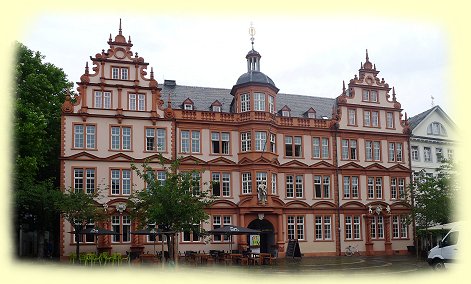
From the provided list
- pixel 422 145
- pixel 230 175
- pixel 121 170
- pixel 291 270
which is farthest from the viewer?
pixel 422 145

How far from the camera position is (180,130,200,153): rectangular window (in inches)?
1743

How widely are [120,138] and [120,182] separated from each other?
125 inches

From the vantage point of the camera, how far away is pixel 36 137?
36.3 meters

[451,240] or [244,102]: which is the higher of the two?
[244,102]

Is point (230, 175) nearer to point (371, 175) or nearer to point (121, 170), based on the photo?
point (121, 170)

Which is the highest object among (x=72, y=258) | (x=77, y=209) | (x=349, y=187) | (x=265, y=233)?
(x=349, y=187)

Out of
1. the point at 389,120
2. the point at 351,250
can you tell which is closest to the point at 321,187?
the point at 351,250

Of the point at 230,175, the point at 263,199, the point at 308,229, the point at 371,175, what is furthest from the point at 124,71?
the point at 371,175

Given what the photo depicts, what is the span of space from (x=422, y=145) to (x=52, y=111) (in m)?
31.7

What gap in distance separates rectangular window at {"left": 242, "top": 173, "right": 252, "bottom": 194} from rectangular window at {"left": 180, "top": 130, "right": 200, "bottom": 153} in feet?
13.5

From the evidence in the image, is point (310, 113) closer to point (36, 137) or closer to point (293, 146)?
point (293, 146)

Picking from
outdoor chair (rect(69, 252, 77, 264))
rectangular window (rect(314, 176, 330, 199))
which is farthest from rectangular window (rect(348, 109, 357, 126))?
outdoor chair (rect(69, 252, 77, 264))

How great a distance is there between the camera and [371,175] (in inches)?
1949

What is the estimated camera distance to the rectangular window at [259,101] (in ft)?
149
